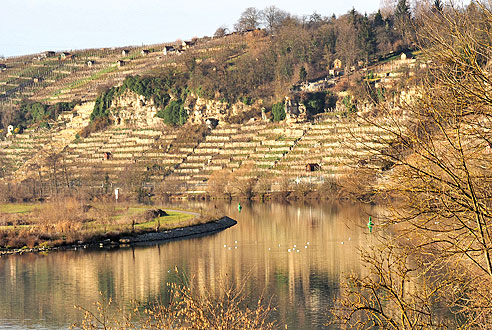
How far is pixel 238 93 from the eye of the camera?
129m

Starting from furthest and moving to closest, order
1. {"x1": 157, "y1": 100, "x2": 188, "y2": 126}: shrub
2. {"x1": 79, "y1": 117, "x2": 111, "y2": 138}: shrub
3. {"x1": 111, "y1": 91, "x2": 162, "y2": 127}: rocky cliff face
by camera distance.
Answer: {"x1": 111, "y1": 91, "x2": 162, "y2": 127}: rocky cliff face
{"x1": 79, "y1": 117, "x2": 111, "y2": 138}: shrub
{"x1": 157, "y1": 100, "x2": 188, "y2": 126}: shrub

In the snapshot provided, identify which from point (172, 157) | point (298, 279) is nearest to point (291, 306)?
point (298, 279)

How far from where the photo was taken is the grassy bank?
196 feet

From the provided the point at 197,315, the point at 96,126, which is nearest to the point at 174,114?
the point at 96,126

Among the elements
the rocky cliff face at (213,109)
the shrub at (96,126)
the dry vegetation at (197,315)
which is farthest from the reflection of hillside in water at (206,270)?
the shrub at (96,126)

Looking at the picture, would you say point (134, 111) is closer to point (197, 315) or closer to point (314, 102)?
point (314, 102)

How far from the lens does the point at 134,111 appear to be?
438 ft

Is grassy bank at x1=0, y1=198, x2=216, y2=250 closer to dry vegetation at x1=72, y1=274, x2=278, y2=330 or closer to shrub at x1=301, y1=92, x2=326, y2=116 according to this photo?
dry vegetation at x1=72, y1=274, x2=278, y2=330

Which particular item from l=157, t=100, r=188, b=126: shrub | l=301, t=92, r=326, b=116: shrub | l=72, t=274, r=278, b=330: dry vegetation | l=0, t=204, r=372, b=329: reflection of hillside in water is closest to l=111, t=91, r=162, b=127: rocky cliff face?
l=157, t=100, r=188, b=126: shrub

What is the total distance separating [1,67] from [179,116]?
224 ft

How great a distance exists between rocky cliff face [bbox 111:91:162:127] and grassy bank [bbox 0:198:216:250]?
166 ft

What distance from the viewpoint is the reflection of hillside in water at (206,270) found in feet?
120

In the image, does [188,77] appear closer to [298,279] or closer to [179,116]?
[179,116]

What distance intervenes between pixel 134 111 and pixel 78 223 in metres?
70.9
